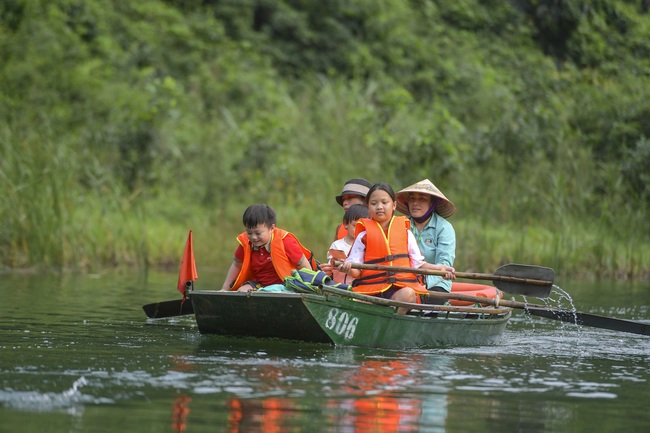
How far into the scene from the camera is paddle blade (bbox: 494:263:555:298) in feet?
30.0

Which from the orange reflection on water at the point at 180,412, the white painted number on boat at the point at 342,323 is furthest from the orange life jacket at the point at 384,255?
the orange reflection on water at the point at 180,412

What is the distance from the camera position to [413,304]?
8062mm

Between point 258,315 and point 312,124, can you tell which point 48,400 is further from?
point 312,124

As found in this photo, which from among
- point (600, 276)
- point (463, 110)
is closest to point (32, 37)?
point (463, 110)

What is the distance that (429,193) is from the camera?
9.13 meters

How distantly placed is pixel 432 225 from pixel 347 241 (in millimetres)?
751

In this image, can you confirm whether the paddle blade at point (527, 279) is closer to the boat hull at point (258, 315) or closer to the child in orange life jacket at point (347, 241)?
the child in orange life jacket at point (347, 241)

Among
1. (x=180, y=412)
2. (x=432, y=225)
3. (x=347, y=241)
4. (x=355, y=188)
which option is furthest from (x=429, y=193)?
(x=180, y=412)

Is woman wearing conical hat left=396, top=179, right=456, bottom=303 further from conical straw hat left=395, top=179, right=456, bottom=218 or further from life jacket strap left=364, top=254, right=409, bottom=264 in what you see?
life jacket strap left=364, top=254, right=409, bottom=264

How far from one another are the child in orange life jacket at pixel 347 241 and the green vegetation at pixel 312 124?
18.9 ft

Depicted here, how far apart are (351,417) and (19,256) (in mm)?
9426

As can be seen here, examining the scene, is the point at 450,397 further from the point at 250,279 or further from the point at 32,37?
the point at 32,37

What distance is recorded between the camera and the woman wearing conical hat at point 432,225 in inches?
360

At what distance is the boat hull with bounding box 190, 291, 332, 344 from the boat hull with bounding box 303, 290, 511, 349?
0.10m
